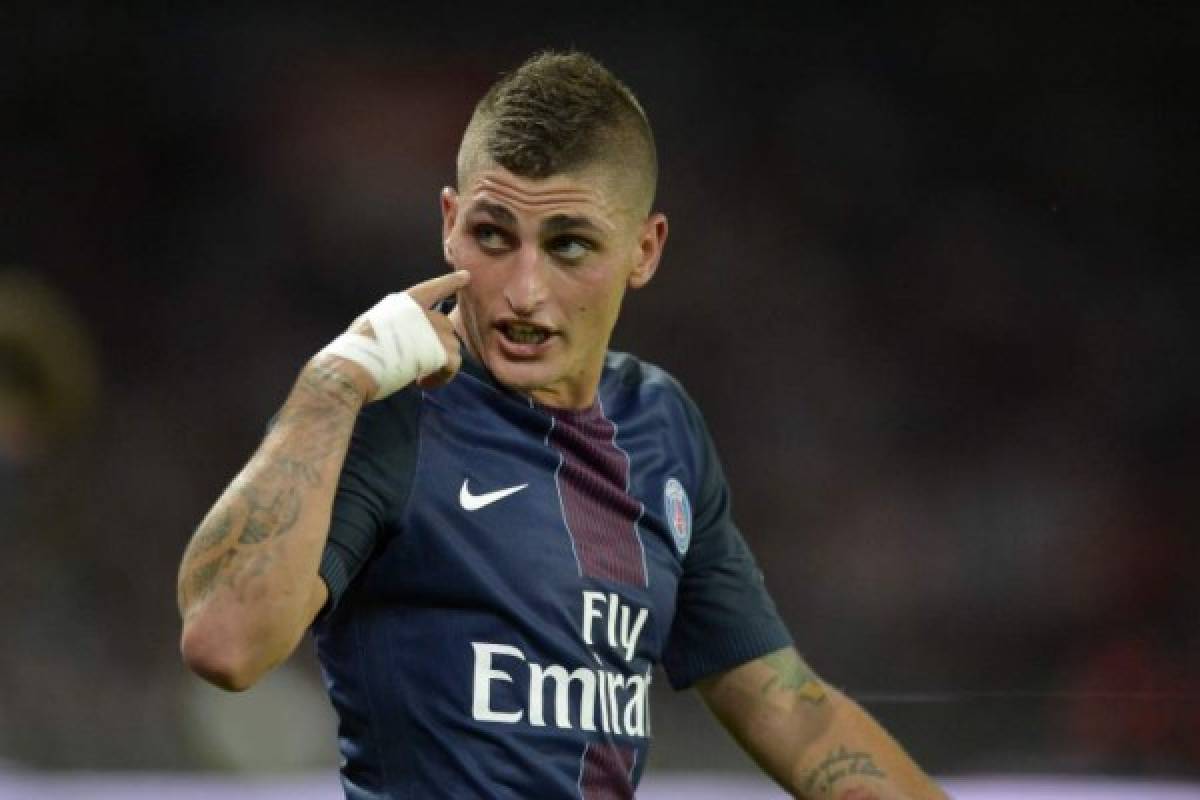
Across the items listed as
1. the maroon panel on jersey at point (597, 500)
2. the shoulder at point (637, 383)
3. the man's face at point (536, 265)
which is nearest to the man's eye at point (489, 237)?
the man's face at point (536, 265)

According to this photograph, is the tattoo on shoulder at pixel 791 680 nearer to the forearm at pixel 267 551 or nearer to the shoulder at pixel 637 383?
the shoulder at pixel 637 383

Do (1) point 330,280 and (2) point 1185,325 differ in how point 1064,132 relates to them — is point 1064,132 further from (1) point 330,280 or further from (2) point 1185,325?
(1) point 330,280

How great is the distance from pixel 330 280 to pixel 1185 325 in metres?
2.87

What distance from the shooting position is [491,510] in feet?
6.87

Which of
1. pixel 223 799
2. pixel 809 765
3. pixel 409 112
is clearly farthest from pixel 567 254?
pixel 409 112

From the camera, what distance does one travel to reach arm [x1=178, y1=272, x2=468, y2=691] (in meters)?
1.76

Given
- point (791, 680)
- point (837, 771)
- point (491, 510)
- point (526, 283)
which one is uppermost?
point (526, 283)

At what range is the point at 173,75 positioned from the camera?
6.27 m

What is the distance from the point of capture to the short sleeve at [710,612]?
2.46 meters

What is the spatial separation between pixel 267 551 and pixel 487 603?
1.09 feet

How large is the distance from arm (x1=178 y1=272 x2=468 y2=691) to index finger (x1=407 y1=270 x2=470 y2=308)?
0.06 m

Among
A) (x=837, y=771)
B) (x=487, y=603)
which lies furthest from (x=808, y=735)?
(x=487, y=603)

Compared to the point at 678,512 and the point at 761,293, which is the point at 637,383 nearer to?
the point at 678,512

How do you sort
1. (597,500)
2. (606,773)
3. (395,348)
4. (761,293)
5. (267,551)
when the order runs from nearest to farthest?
Answer: (267,551), (395,348), (606,773), (597,500), (761,293)
